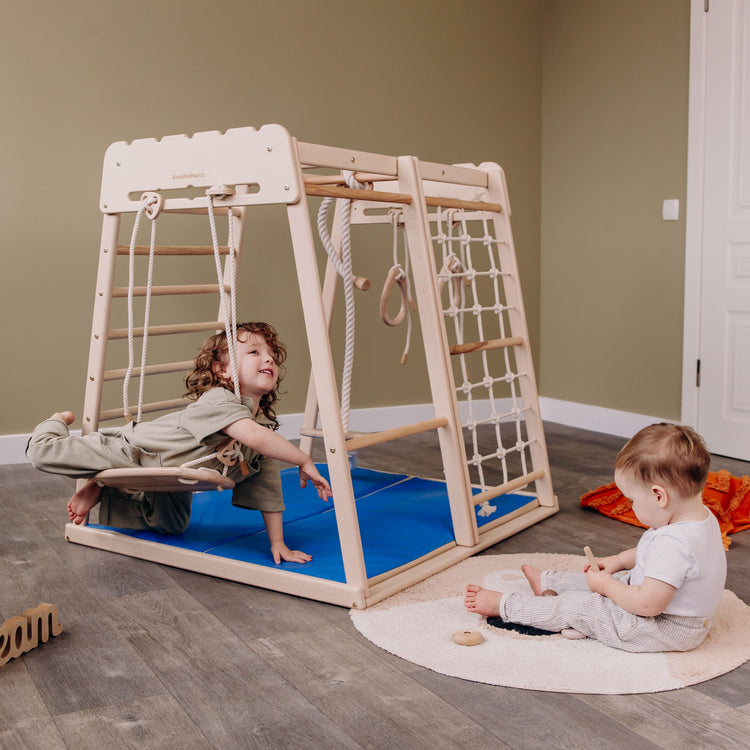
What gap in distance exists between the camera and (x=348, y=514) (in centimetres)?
204

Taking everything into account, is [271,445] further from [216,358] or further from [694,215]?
[694,215]

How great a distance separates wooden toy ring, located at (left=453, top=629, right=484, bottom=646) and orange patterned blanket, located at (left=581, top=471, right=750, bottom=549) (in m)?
1.00

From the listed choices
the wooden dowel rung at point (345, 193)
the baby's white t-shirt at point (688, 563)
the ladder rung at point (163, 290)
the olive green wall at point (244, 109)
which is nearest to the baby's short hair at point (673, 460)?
the baby's white t-shirt at point (688, 563)

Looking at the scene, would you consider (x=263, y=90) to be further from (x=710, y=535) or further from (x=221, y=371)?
(x=710, y=535)

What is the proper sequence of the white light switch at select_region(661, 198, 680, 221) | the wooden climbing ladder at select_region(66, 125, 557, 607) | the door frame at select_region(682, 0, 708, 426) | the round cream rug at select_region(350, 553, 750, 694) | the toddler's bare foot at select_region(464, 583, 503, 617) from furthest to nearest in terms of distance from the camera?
1. the white light switch at select_region(661, 198, 680, 221)
2. the door frame at select_region(682, 0, 708, 426)
3. the wooden climbing ladder at select_region(66, 125, 557, 607)
4. the toddler's bare foot at select_region(464, 583, 503, 617)
5. the round cream rug at select_region(350, 553, 750, 694)

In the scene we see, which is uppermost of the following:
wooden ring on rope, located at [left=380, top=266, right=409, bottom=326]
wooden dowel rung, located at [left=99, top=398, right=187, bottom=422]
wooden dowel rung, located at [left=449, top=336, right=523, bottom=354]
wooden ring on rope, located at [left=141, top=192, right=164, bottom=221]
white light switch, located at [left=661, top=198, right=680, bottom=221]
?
white light switch, located at [left=661, top=198, right=680, bottom=221]

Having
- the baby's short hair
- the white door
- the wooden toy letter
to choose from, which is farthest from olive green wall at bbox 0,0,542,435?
the baby's short hair

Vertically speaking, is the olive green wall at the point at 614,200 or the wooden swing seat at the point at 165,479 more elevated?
the olive green wall at the point at 614,200

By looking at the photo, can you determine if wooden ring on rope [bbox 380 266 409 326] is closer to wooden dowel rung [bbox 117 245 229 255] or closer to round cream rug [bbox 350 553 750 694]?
wooden dowel rung [bbox 117 245 229 255]

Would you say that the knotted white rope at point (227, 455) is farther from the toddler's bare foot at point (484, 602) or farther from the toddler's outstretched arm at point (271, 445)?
Answer: the toddler's bare foot at point (484, 602)

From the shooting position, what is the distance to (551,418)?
4.58 metres

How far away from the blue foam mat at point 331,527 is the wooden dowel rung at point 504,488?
0.33 ft

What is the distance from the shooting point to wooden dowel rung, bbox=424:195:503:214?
2420 mm

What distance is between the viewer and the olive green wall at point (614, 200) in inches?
151
